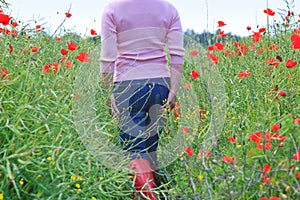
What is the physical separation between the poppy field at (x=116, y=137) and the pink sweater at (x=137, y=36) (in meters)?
0.33

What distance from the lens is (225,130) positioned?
162 inches

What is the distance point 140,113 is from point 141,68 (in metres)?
0.37

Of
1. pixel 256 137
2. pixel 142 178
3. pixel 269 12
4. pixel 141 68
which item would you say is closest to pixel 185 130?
pixel 142 178

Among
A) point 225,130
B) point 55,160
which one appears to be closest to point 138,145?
point 225,130

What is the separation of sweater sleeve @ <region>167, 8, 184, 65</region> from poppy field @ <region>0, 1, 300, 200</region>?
49 centimetres

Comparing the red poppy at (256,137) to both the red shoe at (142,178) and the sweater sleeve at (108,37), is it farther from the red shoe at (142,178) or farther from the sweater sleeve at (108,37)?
the sweater sleeve at (108,37)

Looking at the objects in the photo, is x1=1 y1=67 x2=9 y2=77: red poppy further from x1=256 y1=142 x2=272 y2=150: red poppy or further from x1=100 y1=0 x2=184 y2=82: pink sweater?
x1=256 y1=142 x2=272 y2=150: red poppy

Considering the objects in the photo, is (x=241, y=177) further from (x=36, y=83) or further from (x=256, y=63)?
(x=256, y=63)

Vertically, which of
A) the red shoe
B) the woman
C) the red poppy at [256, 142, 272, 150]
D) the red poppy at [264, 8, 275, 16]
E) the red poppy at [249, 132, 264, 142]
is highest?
the red poppy at [264, 8, 275, 16]

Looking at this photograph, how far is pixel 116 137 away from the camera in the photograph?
13.5 ft

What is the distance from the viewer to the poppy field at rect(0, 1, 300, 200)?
9.51 feet

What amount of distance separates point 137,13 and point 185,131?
3.38ft

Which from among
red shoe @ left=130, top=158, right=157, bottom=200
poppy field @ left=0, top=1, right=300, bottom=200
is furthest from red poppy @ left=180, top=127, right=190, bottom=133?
red shoe @ left=130, top=158, right=157, bottom=200

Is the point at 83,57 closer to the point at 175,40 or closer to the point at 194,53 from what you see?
the point at 175,40
